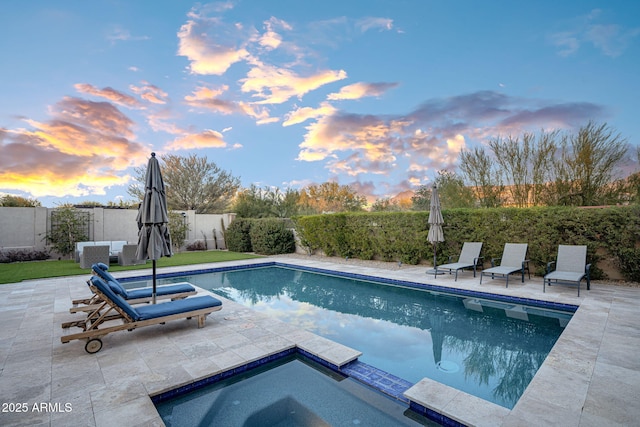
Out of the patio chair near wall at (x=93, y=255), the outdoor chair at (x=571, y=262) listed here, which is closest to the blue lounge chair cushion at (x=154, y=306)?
the outdoor chair at (x=571, y=262)

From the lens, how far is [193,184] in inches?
1131

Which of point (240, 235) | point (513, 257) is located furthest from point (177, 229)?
point (513, 257)

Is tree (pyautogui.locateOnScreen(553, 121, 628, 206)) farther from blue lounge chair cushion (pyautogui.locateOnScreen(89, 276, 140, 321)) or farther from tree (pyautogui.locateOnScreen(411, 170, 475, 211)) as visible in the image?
blue lounge chair cushion (pyautogui.locateOnScreen(89, 276, 140, 321))

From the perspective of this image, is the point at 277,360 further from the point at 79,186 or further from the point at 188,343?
the point at 79,186

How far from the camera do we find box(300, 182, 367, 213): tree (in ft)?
107

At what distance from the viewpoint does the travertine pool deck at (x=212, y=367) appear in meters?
2.73

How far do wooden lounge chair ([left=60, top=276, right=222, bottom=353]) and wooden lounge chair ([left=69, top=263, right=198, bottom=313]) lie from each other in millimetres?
423

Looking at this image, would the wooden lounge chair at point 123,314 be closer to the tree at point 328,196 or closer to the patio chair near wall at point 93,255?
the patio chair near wall at point 93,255

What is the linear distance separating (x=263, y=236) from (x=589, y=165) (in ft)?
48.6

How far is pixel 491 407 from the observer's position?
286 cm

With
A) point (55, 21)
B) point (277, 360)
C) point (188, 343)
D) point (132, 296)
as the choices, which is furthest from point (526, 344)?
point (55, 21)

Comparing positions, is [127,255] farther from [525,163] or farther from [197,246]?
[525,163]

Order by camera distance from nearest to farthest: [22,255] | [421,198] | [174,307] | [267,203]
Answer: [174,307] < [22,255] < [421,198] < [267,203]

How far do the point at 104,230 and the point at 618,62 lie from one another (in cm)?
2311
